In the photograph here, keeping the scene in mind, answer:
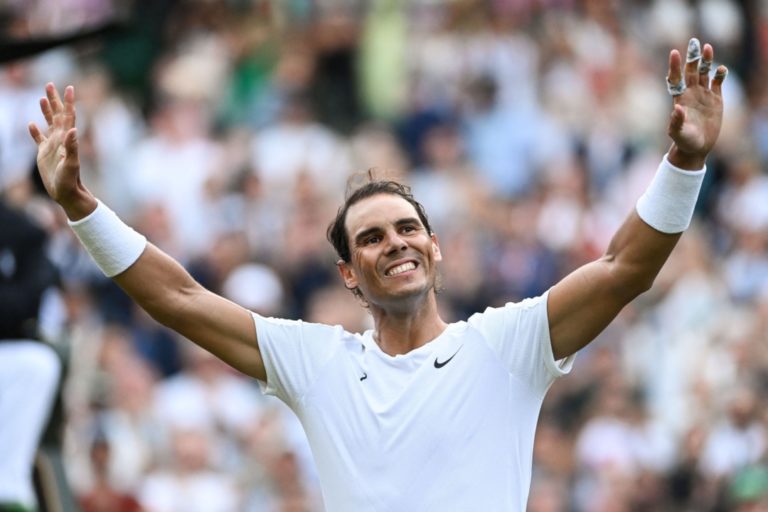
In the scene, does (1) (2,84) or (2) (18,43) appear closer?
(2) (18,43)

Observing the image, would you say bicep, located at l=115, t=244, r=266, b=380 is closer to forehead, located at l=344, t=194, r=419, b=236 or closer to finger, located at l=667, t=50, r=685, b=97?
Answer: forehead, located at l=344, t=194, r=419, b=236

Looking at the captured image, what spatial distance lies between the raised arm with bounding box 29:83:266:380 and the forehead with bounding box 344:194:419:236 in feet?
1.61

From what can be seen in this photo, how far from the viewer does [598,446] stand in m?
12.6

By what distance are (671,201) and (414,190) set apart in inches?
368

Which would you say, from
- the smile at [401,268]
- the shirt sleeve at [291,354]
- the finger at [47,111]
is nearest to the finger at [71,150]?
the finger at [47,111]

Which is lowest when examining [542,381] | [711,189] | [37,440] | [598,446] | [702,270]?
[542,381]

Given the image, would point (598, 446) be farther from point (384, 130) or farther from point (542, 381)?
point (542, 381)

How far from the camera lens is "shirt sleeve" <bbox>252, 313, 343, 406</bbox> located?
5941 millimetres

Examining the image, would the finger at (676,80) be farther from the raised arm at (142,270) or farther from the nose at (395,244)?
the raised arm at (142,270)

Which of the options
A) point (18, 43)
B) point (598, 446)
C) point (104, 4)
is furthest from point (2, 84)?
point (598, 446)

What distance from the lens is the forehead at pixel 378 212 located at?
601cm

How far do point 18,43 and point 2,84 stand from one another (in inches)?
170

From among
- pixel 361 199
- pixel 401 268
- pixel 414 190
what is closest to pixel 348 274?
pixel 361 199

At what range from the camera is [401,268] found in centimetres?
591
